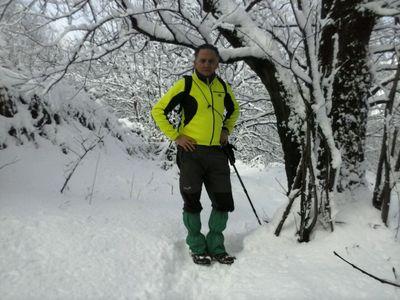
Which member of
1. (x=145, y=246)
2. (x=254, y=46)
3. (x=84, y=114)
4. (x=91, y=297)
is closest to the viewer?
(x=91, y=297)

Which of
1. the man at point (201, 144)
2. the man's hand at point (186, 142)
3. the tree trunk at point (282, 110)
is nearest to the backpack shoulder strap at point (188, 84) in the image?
the man at point (201, 144)

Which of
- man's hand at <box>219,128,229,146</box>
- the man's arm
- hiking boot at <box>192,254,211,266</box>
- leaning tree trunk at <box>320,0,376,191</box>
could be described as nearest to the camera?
hiking boot at <box>192,254,211,266</box>

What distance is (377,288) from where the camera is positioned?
227cm

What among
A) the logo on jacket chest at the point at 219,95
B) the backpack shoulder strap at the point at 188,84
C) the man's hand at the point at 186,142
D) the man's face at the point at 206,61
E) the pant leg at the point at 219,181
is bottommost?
the pant leg at the point at 219,181

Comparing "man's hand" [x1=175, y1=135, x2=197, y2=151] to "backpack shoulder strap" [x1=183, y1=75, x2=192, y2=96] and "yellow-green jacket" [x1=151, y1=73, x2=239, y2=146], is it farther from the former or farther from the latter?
"backpack shoulder strap" [x1=183, y1=75, x2=192, y2=96]

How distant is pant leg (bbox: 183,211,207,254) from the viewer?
115 inches

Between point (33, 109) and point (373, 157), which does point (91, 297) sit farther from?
point (373, 157)

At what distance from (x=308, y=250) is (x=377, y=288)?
0.61 meters

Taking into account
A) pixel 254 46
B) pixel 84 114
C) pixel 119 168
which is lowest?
pixel 119 168

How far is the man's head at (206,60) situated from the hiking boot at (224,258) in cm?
146

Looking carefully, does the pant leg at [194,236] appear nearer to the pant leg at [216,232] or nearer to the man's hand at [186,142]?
the pant leg at [216,232]

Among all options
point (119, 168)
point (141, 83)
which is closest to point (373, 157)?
point (141, 83)

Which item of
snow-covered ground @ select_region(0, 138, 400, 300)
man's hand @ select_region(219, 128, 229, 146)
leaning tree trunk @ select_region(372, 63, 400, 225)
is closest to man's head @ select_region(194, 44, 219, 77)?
man's hand @ select_region(219, 128, 229, 146)

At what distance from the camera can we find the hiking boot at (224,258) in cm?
287
